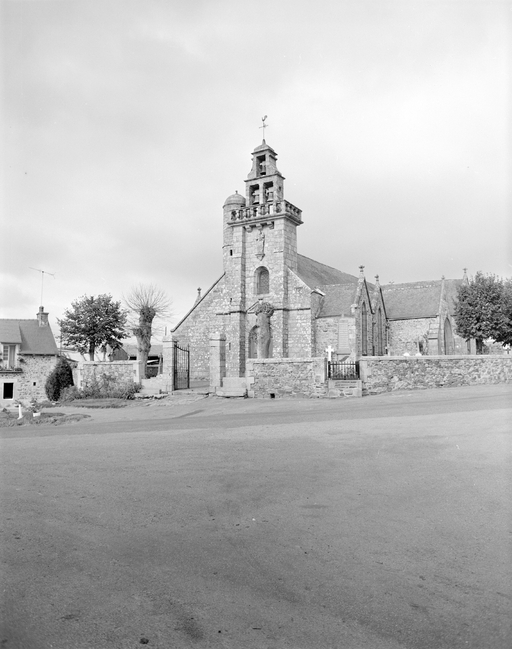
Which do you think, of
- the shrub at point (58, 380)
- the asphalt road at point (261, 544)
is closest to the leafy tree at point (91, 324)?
the shrub at point (58, 380)

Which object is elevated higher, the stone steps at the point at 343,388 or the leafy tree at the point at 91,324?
the leafy tree at the point at 91,324

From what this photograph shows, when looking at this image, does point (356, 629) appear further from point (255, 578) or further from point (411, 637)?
point (255, 578)

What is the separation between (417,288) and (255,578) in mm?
42835

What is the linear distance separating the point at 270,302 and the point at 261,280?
212cm

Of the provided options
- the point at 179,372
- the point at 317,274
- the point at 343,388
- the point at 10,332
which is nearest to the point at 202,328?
the point at 179,372

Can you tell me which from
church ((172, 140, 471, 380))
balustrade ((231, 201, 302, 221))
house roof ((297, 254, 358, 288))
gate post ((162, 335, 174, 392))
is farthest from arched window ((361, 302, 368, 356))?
gate post ((162, 335, 174, 392))

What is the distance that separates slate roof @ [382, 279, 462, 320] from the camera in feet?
136

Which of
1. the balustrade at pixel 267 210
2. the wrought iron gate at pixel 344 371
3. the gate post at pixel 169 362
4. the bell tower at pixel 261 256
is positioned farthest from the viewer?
the balustrade at pixel 267 210

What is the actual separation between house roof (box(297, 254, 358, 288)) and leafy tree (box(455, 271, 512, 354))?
742 centimetres

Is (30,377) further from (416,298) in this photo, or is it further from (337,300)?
(416,298)

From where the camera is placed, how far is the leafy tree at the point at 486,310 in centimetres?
3281

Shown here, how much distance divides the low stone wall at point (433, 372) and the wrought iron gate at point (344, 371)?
538 millimetres

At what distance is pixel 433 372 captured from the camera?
825 inches

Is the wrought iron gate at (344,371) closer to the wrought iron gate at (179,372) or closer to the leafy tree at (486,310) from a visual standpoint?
the wrought iron gate at (179,372)
